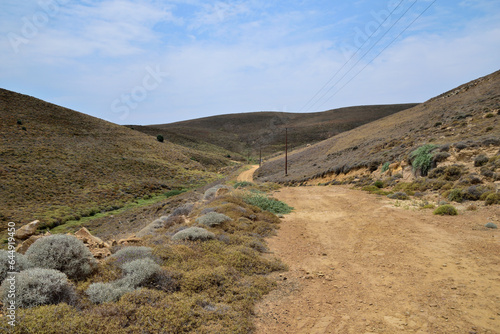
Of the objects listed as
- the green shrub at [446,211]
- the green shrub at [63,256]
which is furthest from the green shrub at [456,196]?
the green shrub at [63,256]

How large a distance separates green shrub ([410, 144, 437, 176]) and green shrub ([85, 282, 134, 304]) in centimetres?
1603

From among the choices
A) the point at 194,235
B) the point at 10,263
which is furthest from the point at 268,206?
the point at 10,263

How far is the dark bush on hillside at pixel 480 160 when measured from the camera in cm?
1238

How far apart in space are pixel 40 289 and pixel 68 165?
37332 mm

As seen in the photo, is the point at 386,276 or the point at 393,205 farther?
the point at 393,205

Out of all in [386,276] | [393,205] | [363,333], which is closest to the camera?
[363,333]

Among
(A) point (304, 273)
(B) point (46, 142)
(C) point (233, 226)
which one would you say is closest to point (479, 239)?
(A) point (304, 273)

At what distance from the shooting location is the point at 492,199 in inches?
386

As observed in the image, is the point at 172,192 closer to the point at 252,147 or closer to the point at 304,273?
the point at 304,273

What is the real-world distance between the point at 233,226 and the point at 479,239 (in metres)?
6.91

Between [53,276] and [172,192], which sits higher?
[53,276]

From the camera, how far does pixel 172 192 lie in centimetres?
3416

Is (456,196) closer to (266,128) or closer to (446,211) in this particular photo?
(446,211)

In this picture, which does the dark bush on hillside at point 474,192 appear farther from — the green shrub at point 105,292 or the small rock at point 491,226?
the green shrub at point 105,292
